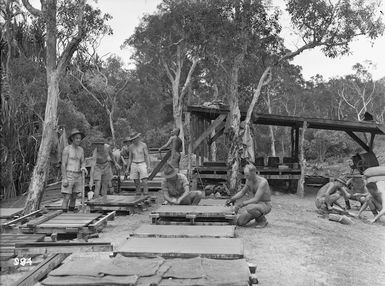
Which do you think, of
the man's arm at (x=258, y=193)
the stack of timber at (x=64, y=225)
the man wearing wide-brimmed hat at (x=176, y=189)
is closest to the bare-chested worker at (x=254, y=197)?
the man's arm at (x=258, y=193)

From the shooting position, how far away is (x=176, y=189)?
390 inches

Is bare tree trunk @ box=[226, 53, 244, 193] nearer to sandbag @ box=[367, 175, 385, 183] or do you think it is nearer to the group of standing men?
sandbag @ box=[367, 175, 385, 183]

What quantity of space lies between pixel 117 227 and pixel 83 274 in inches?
190

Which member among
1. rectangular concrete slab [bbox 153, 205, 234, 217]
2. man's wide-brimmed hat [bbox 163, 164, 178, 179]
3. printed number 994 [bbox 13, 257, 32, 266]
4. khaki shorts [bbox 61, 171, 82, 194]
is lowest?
printed number 994 [bbox 13, 257, 32, 266]

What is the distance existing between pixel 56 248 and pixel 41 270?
1.34 meters

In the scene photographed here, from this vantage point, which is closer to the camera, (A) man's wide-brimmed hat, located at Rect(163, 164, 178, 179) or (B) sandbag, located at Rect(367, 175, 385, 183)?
(A) man's wide-brimmed hat, located at Rect(163, 164, 178, 179)

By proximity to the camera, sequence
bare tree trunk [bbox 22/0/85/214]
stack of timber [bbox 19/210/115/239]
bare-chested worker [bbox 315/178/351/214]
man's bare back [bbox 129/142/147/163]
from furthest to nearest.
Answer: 1. bare-chested worker [bbox 315/178/351/214]
2. man's bare back [bbox 129/142/147/163]
3. bare tree trunk [bbox 22/0/85/214]
4. stack of timber [bbox 19/210/115/239]

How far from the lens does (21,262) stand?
6.12m

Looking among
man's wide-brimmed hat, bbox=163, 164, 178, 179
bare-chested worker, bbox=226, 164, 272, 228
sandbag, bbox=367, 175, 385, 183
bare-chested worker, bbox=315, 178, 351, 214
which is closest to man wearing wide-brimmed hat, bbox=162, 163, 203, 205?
man's wide-brimmed hat, bbox=163, 164, 178, 179

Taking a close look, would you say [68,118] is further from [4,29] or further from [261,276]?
[261,276]

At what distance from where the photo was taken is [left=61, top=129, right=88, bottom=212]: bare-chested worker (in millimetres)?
9883

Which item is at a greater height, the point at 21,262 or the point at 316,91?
the point at 316,91

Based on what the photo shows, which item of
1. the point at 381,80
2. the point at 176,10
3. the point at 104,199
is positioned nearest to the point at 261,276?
the point at 104,199

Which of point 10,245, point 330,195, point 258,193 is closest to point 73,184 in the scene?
point 10,245
